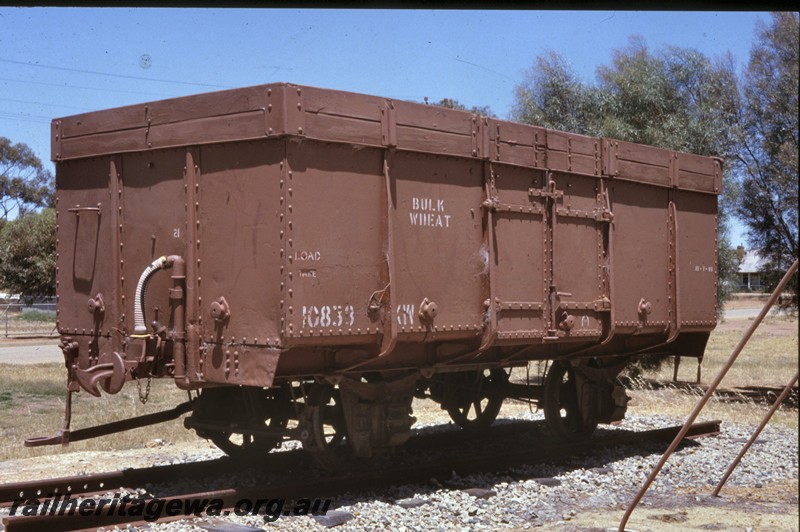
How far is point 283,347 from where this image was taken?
7.46 metres

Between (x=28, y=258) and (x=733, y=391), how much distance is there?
1126 inches

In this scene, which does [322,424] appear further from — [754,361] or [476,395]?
[754,361]

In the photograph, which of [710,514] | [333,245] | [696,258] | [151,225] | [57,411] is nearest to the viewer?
[333,245]

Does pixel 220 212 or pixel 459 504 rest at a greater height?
pixel 220 212

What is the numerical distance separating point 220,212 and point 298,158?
0.94m

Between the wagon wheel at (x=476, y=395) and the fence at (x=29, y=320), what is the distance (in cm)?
2449

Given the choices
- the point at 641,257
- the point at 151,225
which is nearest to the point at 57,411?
the point at 151,225

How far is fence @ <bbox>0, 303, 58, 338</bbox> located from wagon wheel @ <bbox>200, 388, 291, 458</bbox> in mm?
25203

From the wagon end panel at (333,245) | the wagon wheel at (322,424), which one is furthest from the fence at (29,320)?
the wagon end panel at (333,245)

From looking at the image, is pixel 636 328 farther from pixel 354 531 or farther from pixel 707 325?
pixel 354 531

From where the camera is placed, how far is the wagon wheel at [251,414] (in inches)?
358

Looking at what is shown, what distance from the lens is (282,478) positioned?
8.96 meters

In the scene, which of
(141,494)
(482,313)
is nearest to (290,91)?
(482,313)

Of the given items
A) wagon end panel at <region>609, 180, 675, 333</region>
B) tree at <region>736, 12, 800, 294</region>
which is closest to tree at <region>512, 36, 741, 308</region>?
tree at <region>736, 12, 800, 294</region>
